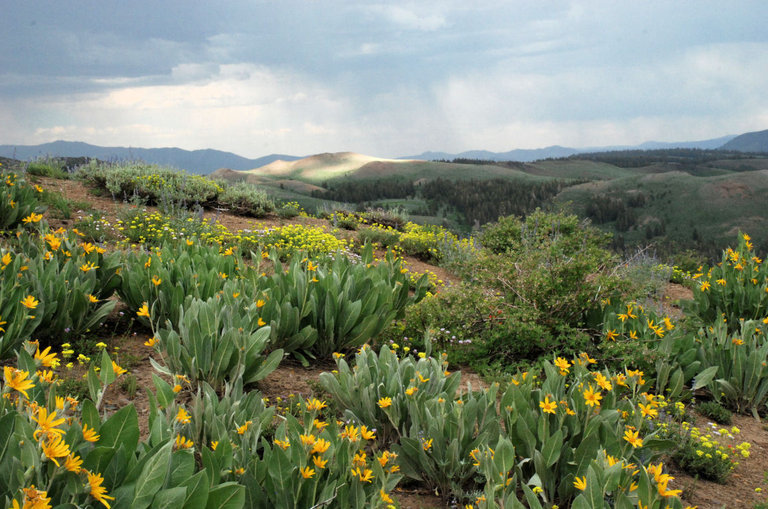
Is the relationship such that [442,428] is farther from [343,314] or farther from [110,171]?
[110,171]

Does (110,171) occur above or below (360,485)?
above

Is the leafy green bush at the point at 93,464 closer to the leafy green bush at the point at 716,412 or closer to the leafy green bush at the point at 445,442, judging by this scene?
the leafy green bush at the point at 445,442

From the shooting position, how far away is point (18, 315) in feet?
11.5

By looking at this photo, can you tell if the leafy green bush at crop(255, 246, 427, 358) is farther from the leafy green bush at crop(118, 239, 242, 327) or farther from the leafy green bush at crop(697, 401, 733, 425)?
the leafy green bush at crop(697, 401, 733, 425)

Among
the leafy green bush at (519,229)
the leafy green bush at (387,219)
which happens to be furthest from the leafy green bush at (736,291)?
the leafy green bush at (387,219)

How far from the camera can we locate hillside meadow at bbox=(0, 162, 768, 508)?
74.3 inches

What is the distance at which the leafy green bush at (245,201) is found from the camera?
38.5 feet

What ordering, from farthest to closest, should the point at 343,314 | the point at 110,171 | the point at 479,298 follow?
the point at 110,171, the point at 479,298, the point at 343,314

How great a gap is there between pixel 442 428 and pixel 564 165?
127 metres

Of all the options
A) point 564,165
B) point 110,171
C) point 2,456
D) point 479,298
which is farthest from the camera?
point 564,165

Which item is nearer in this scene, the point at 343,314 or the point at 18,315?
the point at 18,315

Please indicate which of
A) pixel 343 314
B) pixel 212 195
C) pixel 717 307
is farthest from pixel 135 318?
pixel 212 195

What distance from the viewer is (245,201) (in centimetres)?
1202

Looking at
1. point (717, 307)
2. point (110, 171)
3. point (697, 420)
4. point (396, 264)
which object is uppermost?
point (110, 171)
